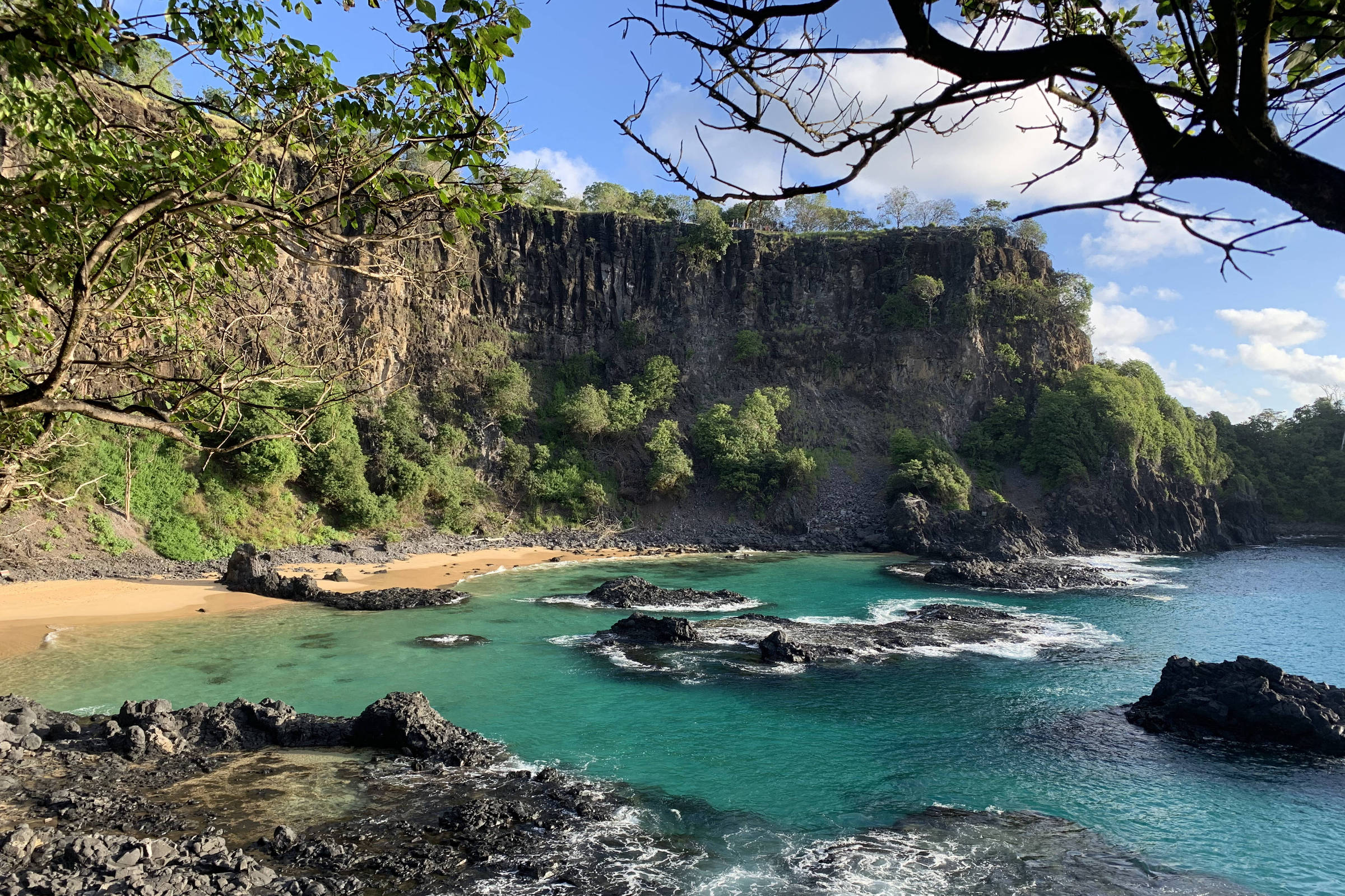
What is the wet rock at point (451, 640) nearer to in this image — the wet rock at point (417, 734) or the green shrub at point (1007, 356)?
the wet rock at point (417, 734)

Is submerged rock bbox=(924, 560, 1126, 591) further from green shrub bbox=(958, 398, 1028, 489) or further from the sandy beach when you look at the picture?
the sandy beach

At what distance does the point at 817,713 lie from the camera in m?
12.0

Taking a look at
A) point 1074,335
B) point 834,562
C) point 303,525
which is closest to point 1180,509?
point 1074,335

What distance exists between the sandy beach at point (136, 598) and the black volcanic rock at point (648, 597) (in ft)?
18.1

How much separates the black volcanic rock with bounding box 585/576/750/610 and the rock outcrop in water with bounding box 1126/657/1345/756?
11.1 metres

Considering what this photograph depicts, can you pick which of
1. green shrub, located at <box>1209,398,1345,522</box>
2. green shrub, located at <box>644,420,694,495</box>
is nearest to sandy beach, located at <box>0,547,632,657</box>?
green shrub, located at <box>644,420,694,495</box>

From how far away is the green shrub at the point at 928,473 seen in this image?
37.7 m

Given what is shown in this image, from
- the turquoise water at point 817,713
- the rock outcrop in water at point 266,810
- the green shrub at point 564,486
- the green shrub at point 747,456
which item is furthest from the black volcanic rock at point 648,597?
the green shrub at point 747,456

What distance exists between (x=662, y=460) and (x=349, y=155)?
33006mm

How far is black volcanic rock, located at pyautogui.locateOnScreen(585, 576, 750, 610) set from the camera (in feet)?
67.9

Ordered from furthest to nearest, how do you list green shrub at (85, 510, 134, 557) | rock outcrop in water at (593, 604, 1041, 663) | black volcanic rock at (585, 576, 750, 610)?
black volcanic rock at (585, 576, 750, 610) → green shrub at (85, 510, 134, 557) → rock outcrop in water at (593, 604, 1041, 663)

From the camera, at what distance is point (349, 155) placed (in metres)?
3.74

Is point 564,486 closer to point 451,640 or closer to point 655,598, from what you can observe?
point 655,598

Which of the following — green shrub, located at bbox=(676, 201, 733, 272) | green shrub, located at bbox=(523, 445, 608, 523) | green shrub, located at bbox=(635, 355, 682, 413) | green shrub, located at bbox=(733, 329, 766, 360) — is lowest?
green shrub, located at bbox=(523, 445, 608, 523)
